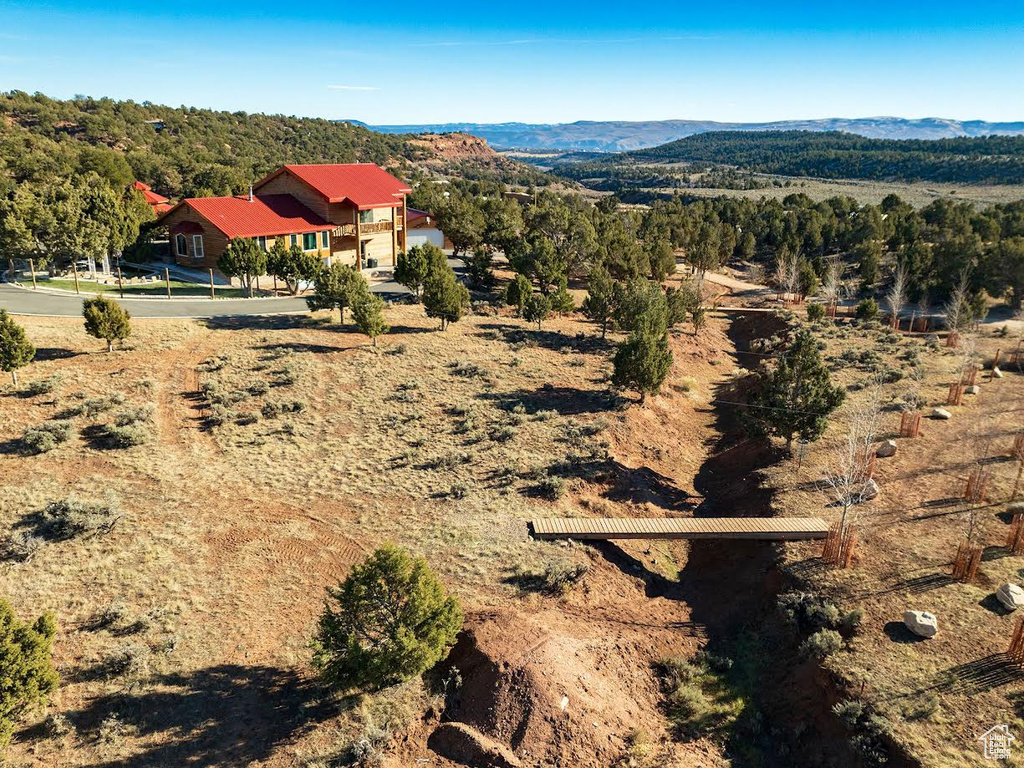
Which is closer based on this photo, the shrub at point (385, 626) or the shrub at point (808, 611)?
the shrub at point (385, 626)

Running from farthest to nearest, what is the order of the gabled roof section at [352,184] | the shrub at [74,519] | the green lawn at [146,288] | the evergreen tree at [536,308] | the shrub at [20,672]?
the gabled roof section at [352,184]
the evergreen tree at [536,308]
the green lawn at [146,288]
the shrub at [74,519]
the shrub at [20,672]

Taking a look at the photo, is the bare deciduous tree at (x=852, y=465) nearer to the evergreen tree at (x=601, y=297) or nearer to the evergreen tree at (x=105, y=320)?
the evergreen tree at (x=601, y=297)

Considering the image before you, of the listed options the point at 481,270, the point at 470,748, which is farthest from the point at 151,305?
the point at 470,748

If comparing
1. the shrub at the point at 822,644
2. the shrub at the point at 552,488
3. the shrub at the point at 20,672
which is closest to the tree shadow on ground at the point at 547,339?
the shrub at the point at 552,488

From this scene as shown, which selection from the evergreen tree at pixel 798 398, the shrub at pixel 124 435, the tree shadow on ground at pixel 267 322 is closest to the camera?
the shrub at pixel 124 435

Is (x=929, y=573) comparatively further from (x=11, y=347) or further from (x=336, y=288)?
(x=11, y=347)

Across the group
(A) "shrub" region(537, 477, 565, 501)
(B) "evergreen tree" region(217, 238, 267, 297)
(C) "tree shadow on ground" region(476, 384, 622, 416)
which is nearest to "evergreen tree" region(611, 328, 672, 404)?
(C) "tree shadow on ground" region(476, 384, 622, 416)
